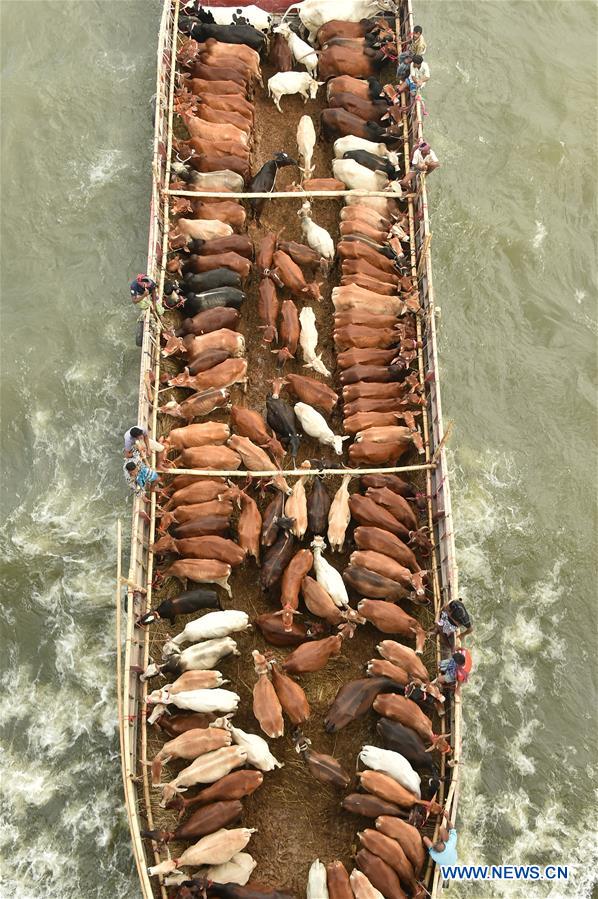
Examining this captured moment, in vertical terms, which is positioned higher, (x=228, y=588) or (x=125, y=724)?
(x=228, y=588)

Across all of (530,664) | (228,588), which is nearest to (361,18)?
(228,588)

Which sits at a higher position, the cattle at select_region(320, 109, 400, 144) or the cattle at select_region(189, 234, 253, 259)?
the cattle at select_region(320, 109, 400, 144)

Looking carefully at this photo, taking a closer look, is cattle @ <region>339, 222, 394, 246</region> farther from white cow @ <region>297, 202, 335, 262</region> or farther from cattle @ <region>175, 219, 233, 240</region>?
cattle @ <region>175, 219, 233, 240</region>

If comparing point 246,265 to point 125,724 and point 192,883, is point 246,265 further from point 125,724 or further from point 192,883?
point 192,883

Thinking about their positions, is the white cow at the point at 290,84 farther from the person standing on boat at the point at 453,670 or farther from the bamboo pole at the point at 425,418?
the person standing on boat at the point at 453,670

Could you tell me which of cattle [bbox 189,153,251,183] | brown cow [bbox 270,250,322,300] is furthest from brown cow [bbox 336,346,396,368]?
cattle [bbox 189,153,251,183]

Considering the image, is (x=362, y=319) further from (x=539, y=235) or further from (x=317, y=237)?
(x=539, y=235)
